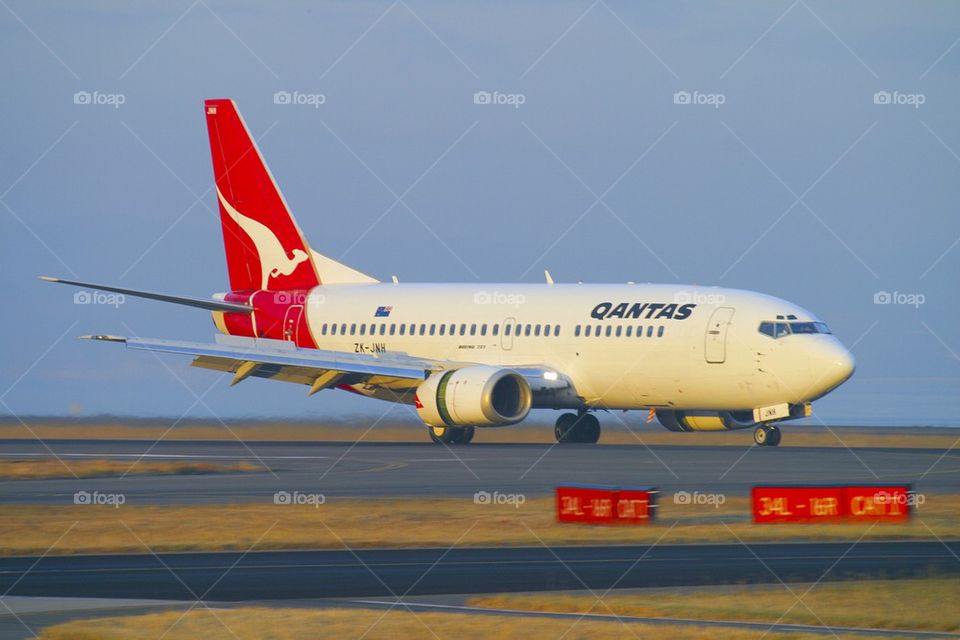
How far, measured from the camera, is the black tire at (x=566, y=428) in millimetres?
43594

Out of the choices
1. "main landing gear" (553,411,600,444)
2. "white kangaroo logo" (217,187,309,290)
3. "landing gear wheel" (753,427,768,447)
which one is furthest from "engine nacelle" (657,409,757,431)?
"white kangaroo logo" (217,187,309,290)

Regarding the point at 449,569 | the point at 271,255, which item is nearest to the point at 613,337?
the point at 271,255

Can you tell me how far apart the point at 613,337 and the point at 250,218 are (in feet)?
48.3

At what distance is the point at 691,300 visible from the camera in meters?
40.0

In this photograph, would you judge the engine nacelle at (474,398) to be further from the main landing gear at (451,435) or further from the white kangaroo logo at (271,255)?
the white kangaroo logo at (271,255)

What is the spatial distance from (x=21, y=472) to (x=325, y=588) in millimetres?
19275

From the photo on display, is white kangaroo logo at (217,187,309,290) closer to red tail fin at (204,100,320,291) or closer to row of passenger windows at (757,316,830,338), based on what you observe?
red tail fin at (204,100,320,291)

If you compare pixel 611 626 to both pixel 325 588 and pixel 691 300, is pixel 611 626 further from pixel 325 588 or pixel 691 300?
pixel 691 300

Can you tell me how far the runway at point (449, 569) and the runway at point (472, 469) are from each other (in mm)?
7193

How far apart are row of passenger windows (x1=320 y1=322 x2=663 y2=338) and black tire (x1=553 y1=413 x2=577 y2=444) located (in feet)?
8.86

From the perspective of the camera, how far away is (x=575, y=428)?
143 feet

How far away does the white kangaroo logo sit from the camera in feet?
162

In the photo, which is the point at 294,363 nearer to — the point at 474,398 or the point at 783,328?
the point at 474,398

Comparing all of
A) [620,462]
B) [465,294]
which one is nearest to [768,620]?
[620,462]
